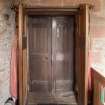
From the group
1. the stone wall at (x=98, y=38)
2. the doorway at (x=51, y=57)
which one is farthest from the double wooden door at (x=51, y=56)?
the stone wall at (x=98, y=38)

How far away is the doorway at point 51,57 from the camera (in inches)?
236

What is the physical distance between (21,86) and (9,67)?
0.49m

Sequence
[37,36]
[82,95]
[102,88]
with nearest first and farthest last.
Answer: [102,88] < [82,95] < [37,36]

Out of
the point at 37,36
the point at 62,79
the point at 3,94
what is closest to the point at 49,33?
the point at 37,36

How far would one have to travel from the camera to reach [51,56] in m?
6.09

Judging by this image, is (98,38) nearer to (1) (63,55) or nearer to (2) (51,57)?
(1) (63,55)

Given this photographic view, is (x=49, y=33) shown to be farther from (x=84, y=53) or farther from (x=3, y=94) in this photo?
(x=3, y=94)

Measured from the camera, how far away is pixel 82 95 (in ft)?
15.7

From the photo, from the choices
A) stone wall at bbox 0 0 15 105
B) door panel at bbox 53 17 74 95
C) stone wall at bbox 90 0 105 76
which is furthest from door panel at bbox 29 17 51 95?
stone wall at bbox 90 0 105 76

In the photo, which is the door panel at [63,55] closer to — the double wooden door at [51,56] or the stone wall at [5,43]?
the double wooden door at [51,56]

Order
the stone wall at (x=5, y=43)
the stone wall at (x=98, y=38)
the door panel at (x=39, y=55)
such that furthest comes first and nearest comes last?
1. the door panel at (x=39, y=55)
2. the stone wall at (x=98, y=38)
3. the stone wall at (x=5, y=43)

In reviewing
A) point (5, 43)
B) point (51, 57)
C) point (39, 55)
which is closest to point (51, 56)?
point (51, 57)

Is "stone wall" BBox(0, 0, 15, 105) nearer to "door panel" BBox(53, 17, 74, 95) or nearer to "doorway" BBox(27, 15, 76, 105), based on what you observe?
"doorway" BBox(27, 15, 76, 105)

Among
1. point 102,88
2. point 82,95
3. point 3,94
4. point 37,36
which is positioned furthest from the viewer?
point 37,36
